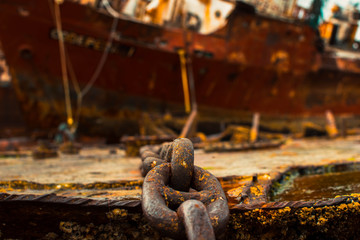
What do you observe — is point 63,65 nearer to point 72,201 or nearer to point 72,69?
point 72,69

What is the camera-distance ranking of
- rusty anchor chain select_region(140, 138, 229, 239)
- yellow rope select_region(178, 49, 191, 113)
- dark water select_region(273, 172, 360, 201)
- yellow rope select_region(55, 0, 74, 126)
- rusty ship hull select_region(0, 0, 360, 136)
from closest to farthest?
rusty anchor chain select_region(140, 138, 229, 239)
dark water select_region(273, 172, 360, 201)
yellow rope select_region(55, 0, 74, 126)
rusty ship hull select_region(0, 0, 360, 136)
yellow rope select_region(178, 49, 191, 113)

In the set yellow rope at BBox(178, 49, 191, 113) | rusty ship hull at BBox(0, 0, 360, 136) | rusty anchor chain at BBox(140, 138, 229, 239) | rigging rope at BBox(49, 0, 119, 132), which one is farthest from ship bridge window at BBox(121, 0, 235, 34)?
rusty anchor chain at BBox(140, 138, 229, 239)

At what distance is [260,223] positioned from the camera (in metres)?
1.57

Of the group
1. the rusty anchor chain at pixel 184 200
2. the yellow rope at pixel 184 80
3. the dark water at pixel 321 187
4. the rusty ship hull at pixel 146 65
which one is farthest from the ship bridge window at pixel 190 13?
the rusty anchor chain at pixel 184 200

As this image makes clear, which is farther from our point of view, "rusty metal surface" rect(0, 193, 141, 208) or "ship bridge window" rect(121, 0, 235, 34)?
"ship bridge window" rect(121, 0, 235, 34)

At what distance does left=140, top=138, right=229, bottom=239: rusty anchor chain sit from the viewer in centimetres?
119

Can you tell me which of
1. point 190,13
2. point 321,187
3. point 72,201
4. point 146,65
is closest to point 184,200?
point 72,201

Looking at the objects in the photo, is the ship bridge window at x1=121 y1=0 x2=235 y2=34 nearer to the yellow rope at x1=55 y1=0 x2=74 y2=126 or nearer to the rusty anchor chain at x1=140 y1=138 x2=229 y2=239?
the yellow rope at x1=55 y1=0 x2=74 y2=126

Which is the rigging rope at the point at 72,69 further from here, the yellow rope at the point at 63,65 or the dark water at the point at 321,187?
the dark water at the point at 321,187

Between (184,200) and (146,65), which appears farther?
(146,65)

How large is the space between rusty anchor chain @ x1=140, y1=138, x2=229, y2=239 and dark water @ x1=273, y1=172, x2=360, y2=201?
0.77 metres

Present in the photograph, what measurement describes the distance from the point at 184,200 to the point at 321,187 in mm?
1490

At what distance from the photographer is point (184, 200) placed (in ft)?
4.50

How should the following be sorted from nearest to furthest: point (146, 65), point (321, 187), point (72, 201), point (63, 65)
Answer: point (72, 201)
point (321, 187)
point (63, 65)
point (146, 65)
